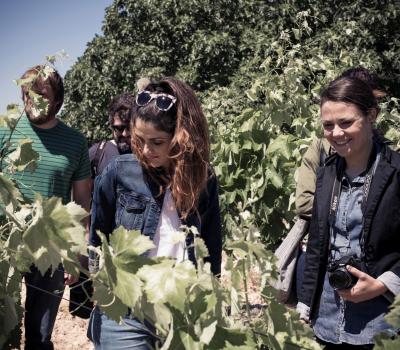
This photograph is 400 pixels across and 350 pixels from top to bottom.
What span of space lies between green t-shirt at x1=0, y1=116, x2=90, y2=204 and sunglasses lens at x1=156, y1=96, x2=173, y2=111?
3.08ft

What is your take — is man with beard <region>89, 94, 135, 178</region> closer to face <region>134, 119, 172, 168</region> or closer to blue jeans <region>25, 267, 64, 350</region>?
blue jeans <region>25, 267, 64, 350</region>

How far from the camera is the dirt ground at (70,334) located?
4078 millimetres

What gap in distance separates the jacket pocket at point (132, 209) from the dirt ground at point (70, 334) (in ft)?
7.67

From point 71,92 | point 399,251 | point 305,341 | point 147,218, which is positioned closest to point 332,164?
point 399,251

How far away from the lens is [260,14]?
13.6 metres

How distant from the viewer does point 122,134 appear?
350 centimetres

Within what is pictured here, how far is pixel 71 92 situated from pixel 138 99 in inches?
523

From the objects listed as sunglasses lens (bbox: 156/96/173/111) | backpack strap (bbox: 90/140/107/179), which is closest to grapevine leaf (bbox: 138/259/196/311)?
sunglasses lens (bbox: 156/96/173/111)

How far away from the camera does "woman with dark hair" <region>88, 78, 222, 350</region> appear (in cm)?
181

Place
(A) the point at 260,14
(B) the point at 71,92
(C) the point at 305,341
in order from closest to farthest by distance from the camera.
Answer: (C) the point at 305,341, (A) the point at 260,14, (B) the point at 71,92

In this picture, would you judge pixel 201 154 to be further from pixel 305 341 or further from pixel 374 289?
pixel 305 341

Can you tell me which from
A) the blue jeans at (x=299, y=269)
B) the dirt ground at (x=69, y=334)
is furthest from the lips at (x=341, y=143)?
the dirt ground at (x=69, y=334)

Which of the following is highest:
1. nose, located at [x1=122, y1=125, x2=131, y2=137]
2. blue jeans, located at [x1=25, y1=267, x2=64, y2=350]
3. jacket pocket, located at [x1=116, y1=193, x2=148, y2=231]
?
nose, located at [x1=122, y1=125, x2=131, y2=137]

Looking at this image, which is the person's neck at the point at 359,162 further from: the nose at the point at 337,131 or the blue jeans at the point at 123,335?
the blue jeans at the point at 123,335
